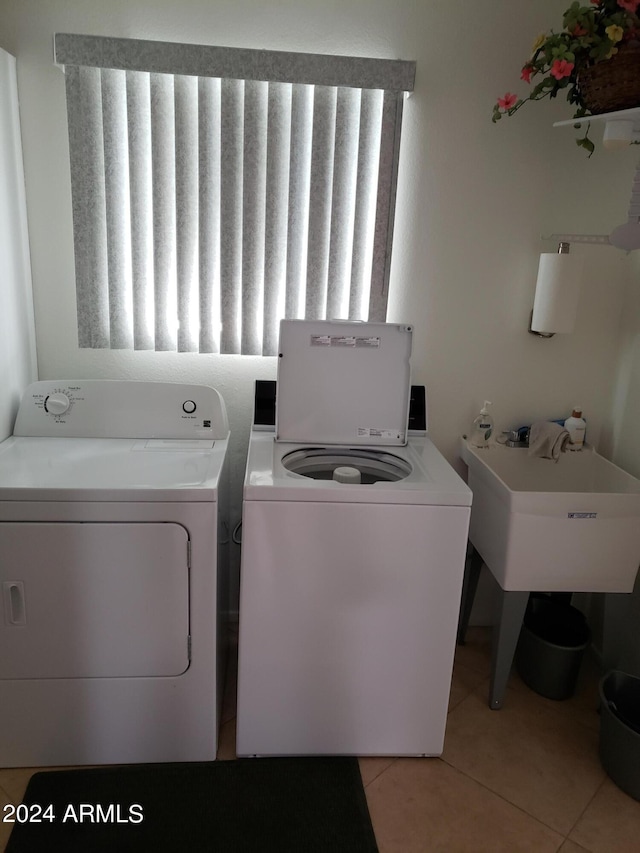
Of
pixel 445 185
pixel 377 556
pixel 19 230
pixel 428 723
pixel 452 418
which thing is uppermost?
pixel 445 185

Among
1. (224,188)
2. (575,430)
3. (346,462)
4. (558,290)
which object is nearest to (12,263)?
(224,188)

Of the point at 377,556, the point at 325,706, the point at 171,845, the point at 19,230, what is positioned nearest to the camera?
the point at 171,845

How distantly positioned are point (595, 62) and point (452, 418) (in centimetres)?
122

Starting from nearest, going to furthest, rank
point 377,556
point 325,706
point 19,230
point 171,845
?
point 171,845 → point 377,556 → point 325,706 → point 19,230

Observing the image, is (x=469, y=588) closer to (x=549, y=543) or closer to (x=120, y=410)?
(x=549, y=543)

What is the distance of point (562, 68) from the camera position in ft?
5.40

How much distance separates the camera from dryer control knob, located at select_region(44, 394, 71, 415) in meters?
2.02

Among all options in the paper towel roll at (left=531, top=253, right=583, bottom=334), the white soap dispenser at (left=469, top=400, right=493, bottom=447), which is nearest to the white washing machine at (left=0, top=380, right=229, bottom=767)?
the white soap dispenser at (left=469, top=400, right=493, bottom=447)

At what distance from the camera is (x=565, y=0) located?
2068mm

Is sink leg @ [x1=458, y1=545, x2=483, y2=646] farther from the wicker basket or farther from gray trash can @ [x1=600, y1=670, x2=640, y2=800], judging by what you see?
the wicker basket

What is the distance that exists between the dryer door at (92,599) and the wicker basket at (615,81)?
1.62m

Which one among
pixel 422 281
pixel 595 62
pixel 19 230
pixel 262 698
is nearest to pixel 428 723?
pixel 262 698

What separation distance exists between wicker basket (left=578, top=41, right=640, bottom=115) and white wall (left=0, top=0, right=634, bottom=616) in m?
0.48

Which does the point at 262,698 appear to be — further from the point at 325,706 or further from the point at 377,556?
the point at 377,556
